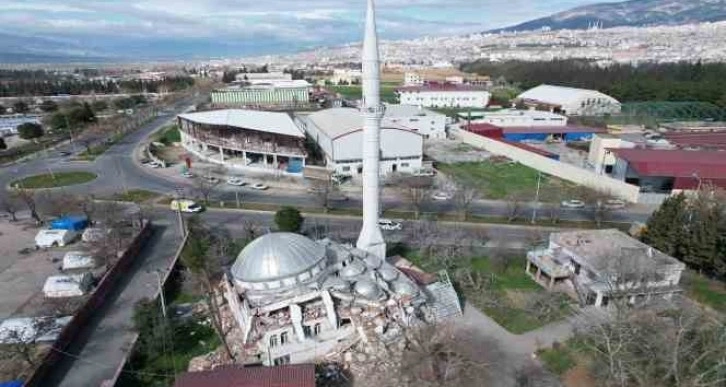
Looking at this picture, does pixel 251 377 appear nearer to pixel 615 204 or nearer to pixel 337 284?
pixel 337 284

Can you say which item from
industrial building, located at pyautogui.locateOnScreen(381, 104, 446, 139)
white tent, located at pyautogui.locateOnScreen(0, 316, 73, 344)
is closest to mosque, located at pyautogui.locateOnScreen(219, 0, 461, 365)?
white tent, located at pyautogui.locateOnScreen(0, 316, 73, 344)

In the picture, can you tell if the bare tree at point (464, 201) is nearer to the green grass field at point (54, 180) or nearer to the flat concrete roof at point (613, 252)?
the flat concrete roof at point (613, 252)

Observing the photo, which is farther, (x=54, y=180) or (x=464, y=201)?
(x=54, y=180)

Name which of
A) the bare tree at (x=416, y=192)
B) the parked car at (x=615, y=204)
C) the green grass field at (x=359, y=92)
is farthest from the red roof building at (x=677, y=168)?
the green grass field at (x=359, y=92)

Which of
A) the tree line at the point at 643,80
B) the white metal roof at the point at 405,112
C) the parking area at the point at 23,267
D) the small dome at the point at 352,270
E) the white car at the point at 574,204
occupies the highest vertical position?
the tree line at the point at 643,80

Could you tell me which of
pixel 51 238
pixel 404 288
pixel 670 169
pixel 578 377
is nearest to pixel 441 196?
pixel 404 288

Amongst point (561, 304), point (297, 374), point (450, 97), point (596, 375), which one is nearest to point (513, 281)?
point (561, 304)
